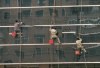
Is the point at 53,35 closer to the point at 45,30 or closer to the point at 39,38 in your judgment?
the point at 45,30

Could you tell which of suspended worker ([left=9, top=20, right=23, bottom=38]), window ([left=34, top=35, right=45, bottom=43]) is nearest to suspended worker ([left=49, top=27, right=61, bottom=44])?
window ([left=34, top=35, right=45, bottom=43])

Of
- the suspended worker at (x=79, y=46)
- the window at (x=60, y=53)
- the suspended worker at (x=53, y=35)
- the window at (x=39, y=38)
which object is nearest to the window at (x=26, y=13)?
the window at (x=39, y=38)

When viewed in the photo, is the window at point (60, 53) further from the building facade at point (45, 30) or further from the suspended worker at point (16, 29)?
the suspended worker at point (16, 29)

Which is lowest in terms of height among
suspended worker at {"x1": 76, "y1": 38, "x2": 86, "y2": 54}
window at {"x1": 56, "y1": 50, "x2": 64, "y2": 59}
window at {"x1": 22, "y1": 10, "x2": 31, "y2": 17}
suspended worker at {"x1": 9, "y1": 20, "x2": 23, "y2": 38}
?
window at {"x1": 56, "y1": 50, "x2": 64, "y2": 59}

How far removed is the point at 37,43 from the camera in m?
20.6

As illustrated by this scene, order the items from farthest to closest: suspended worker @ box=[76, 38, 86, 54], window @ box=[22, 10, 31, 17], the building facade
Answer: window @ box=[22, 10, 31, 17] < the building facade < suspended worker @ box=[76, 38, 86, 54]

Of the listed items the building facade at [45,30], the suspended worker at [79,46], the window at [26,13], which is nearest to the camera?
the suspended worker at [79,46]

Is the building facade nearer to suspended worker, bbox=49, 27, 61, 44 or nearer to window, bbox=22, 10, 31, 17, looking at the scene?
window, bbox=22, 10, 31, 17

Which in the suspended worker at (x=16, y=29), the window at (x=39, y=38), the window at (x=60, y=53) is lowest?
the window at (x=60, y=53)

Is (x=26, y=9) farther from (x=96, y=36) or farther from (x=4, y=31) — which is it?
(x=96, y=36)

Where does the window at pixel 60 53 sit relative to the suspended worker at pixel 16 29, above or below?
below

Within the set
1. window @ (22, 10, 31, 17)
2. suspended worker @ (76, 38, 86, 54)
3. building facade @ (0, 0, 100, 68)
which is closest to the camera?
suspended worker @ (76, 38, 86, 54)

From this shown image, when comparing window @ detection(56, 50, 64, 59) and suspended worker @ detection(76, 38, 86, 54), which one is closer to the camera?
suspended worker @ detection(76, 38, 86, 54)

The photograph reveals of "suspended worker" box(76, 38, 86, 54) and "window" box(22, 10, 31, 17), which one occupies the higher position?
"window" box(22, 10, 31, 17)
